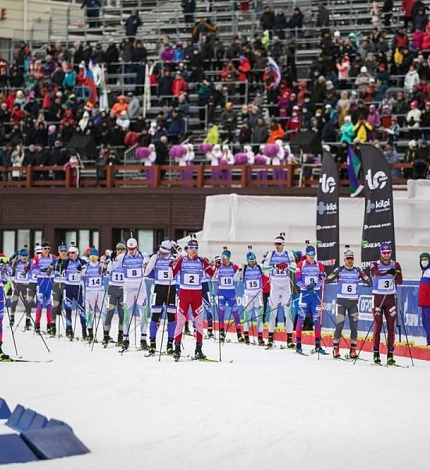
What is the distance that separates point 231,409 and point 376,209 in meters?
10.1

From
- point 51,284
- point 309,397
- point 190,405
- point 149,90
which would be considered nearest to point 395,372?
point 309,397

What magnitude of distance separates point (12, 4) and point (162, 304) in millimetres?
33325

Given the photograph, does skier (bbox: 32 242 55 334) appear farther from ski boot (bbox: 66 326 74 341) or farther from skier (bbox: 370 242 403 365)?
skier (bbox: 370 242 403 365)

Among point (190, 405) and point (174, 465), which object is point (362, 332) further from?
point (174, 465)

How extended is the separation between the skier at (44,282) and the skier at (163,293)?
19.5ft

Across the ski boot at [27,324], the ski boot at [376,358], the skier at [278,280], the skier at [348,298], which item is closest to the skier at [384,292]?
the ski boot at [376,358]

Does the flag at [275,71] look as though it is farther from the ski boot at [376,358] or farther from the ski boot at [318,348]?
the ski boot at [376,358]

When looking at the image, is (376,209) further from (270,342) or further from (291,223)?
(291,223)

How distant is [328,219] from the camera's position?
2892cm

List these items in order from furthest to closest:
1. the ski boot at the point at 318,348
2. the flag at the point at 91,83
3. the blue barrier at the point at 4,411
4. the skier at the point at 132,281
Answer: the flag at the point at 91,83
the skier at the point at 132,281
the ski boot at the point at 318,348
the blue barrier at the point at 4,411

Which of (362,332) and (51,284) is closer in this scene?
(362,332)

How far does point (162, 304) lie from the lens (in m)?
24.5

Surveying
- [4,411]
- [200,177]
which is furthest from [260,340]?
[200,177]

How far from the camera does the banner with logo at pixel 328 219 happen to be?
2877 cm
